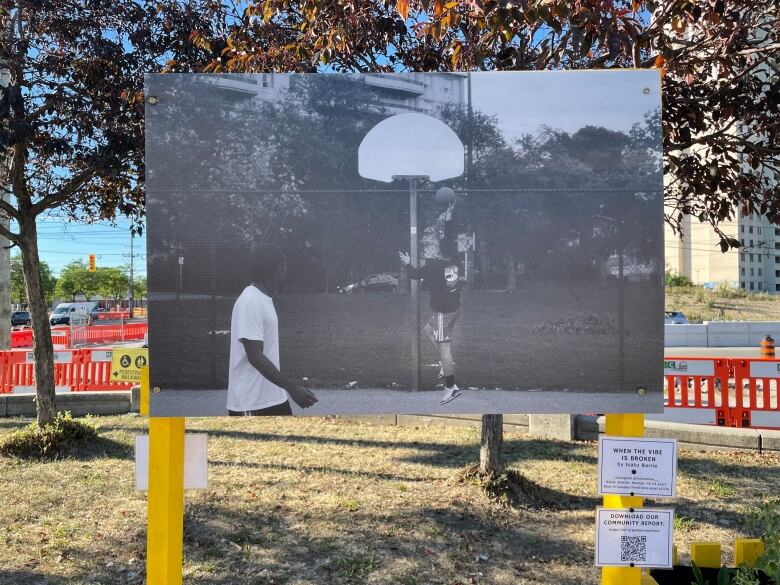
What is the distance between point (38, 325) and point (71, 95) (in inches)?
104

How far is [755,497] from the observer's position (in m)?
5.82

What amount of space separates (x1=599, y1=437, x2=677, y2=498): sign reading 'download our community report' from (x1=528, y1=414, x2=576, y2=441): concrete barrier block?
5379 millimetres

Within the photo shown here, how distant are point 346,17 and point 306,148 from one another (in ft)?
9.95

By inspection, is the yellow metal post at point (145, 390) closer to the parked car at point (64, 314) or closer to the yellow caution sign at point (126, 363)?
the yellow caution sign at point (126, 363)

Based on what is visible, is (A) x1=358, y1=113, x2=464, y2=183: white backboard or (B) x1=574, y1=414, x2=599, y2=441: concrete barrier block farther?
(B) x1=574, y1=414, x2=599, y2=441: concrete barrier block

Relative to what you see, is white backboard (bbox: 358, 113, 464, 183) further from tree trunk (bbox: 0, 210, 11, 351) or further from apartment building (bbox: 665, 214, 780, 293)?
apartment building (bbox: 665, 214, 780, 293)

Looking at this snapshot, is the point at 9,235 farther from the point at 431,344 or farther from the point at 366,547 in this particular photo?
the point at 431,344

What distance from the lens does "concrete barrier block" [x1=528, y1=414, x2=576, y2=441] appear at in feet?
26.6

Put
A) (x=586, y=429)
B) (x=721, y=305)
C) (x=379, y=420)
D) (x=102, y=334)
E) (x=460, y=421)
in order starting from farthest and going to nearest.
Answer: (x=721, y=305) → (x=102, y=334) → (x=379, y=420) → (x=460, y=421) → (x=586, y=429)

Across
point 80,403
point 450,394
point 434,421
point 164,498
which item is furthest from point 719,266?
point 164,498

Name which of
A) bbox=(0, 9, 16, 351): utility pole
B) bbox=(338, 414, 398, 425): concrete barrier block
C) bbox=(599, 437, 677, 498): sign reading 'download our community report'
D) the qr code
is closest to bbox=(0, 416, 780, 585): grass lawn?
bbox=(338, 414, 398, 425): concrete barrier block

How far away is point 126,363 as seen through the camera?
40.2 feet

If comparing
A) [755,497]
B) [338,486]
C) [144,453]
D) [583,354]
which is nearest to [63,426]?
[338,486]

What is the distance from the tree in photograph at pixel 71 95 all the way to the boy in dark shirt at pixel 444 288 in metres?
4.72
